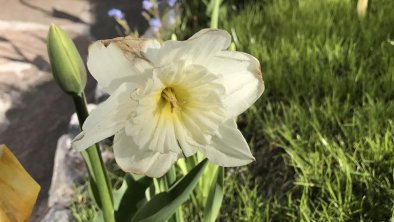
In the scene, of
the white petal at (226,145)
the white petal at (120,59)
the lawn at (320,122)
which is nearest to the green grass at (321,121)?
the lawn at (320,122)

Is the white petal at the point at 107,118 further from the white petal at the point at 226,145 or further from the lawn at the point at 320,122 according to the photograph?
the lawn at the point at 320,122

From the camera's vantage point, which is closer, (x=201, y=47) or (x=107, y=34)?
(x=201, y=47)

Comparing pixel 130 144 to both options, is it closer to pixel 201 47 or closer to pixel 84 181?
pixel 201 47

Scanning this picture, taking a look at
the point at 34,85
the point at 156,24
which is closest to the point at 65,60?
the point at 156,24

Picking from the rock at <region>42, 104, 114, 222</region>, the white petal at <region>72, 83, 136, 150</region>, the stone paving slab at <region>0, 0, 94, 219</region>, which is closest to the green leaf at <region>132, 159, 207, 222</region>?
the white petal at <region>72, 83, 136, 150</region>

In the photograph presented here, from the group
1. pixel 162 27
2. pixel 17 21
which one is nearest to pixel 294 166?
pixel 162 27

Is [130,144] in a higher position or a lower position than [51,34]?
lower

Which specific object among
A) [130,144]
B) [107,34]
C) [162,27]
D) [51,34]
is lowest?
[107,34]
